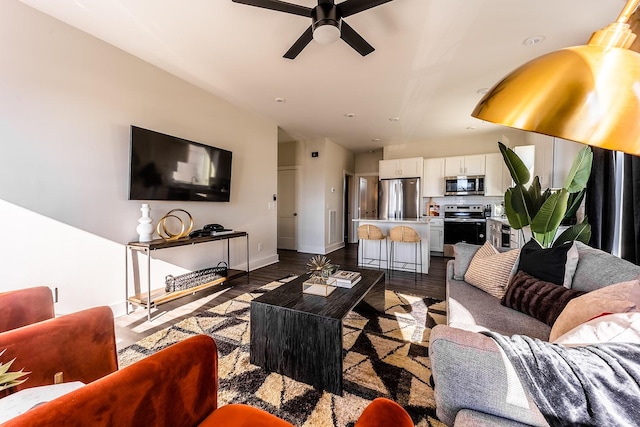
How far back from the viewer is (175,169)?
3.05 metres

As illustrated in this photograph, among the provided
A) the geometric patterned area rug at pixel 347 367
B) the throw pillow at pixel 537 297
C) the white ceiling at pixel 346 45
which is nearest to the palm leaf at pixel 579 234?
the throw pillow at pixel 537 297

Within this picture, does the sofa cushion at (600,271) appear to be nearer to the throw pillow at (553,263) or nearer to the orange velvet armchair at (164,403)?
the throw pillow at (553,263)

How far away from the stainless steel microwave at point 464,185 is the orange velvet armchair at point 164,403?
18.7ft

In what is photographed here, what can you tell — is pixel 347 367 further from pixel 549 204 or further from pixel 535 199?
pixel 535 199

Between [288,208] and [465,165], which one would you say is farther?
[288,208]

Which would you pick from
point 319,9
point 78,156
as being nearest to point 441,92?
point 319,9

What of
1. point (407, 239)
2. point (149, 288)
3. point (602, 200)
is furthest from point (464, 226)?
point (149, 288)

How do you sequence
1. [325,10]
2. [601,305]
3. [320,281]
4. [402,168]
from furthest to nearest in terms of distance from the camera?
[402,168] < [320,281] < [325,10] < [601,305]

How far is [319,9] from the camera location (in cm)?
185

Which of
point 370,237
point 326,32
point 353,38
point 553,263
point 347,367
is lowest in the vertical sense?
point 347,367

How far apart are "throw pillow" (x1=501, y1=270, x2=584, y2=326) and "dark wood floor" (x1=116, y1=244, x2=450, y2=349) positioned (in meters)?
1.43

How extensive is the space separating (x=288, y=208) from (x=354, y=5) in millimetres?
4811

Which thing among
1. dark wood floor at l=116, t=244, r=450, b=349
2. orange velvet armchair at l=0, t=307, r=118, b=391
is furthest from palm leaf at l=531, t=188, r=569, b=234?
orange velvet armchair at l=0, t=307, r=118, b=391

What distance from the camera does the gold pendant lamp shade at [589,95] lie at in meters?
0.41
